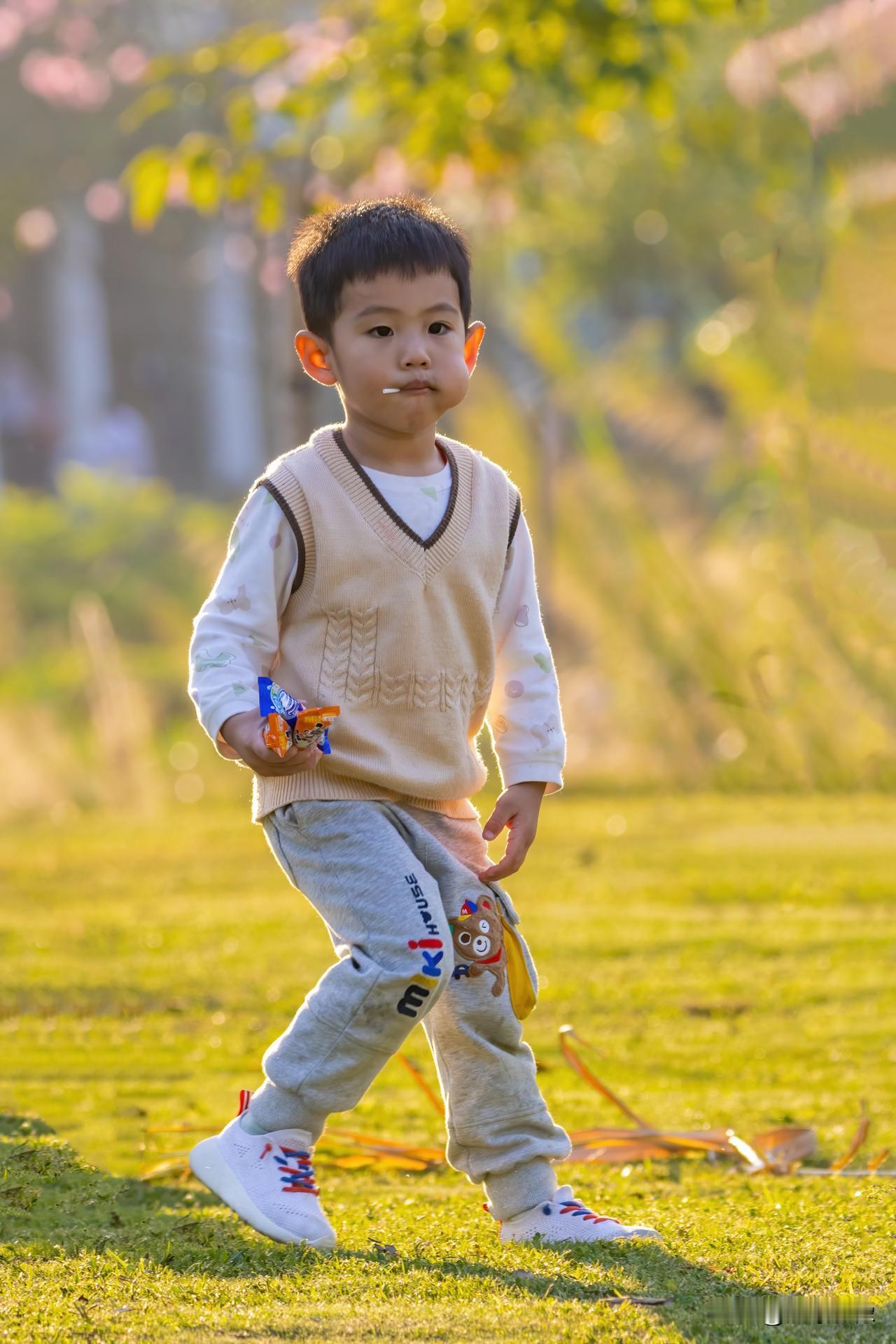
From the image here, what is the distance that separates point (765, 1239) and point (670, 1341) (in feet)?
1.84

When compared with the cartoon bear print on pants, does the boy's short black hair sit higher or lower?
higher

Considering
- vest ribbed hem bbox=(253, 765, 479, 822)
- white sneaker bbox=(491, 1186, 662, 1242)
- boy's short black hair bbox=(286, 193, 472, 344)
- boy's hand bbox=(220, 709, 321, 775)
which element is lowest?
white sneaker bbox=(491, 1186, 662, 1242)

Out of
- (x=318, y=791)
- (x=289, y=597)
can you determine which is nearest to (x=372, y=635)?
(x=289, y=597)

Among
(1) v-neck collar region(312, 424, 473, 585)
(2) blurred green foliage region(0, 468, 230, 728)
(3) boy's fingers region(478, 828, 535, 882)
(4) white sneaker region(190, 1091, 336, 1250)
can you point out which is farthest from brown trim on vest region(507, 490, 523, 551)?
(2) blurred green foliage region(0, 468, 230, 728)

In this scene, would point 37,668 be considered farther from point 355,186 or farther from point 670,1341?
point 670,1341

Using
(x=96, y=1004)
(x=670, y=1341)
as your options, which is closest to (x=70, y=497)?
(x=96, y=1004)

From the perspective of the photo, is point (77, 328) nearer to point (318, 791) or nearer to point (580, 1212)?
point (318, 791)

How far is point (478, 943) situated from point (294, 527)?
0.67m

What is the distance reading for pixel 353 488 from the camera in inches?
103

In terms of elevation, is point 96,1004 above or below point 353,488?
below

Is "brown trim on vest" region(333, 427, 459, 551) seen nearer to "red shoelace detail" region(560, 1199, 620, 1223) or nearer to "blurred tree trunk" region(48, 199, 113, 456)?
"red shoelace detail" region(560, 1199, 620, 1223)

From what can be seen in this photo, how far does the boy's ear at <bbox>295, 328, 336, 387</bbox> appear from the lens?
268cm

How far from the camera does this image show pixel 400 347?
101 inches

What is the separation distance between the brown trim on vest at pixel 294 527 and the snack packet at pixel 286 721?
24cm
